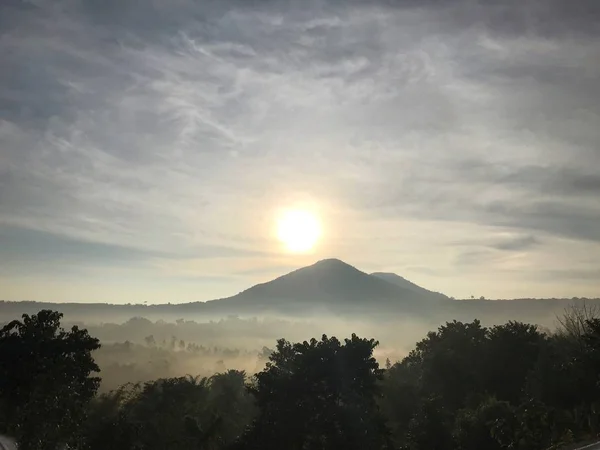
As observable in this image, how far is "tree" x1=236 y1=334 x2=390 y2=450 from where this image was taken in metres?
46.9

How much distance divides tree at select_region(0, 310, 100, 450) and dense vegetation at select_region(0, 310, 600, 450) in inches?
3.5

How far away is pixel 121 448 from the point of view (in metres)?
50.4

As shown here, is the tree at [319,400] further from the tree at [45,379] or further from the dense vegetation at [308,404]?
the tree at [45,379]

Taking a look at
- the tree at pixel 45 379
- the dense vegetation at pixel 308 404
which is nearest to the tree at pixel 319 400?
the dense vegetation at pixel 308 404

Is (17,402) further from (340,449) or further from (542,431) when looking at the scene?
(542,431)

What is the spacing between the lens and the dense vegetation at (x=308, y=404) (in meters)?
41.6

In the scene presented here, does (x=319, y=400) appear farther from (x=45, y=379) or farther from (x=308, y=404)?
(x=45, y=379)

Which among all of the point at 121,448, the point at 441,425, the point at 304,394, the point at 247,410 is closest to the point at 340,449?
the point at 304,394

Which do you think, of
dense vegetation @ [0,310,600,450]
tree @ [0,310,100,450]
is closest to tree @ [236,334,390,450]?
dense vegetation @ [0,310,600,450]

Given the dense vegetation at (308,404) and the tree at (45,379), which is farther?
the dense vegetation at (308,404)

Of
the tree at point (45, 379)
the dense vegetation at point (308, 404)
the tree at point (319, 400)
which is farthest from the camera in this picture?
the tree at point (319, 400)

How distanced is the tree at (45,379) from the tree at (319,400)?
15.8m

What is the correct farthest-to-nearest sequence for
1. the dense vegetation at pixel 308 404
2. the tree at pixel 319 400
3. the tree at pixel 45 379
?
the tree at pixel 319 400, the dense vegetation at pixel 308 404, the tree at pixel 45 379

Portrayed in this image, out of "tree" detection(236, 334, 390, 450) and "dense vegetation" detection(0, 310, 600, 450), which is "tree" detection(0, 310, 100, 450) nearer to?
"dense vegetation" detection(0, 310, 600, 450)
